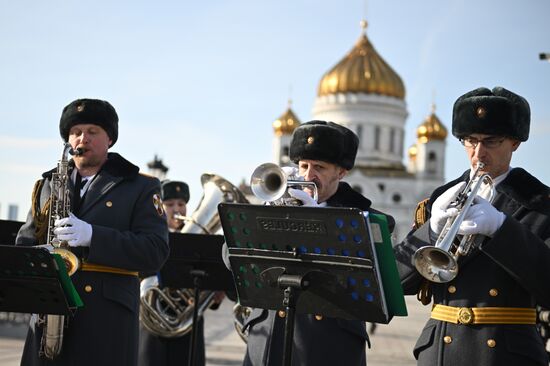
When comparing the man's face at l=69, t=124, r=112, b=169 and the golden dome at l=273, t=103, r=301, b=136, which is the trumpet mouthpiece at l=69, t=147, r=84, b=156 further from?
the golden dome at l=273, t=103, r=301, b=136

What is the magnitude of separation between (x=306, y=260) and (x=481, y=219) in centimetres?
80

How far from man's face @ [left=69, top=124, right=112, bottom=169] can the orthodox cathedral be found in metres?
70.8

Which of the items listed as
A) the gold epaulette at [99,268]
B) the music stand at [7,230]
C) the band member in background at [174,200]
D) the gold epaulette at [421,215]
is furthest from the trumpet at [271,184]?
the band member in background at [174,200]

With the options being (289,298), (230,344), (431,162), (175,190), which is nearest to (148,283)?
(175,190)

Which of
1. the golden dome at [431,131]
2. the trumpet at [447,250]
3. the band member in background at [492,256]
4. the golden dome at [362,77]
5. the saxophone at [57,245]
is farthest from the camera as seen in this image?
the golden dome at [431,131]

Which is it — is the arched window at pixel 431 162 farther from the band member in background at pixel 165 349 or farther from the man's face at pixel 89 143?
the man's face at pixel 89 143

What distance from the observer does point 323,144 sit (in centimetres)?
532

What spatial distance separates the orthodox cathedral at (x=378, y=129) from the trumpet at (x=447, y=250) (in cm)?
7228

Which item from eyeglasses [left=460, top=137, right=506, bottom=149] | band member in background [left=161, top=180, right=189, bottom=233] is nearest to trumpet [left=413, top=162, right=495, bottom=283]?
eyeglasses [left=460, top=137, right=506, bottom=149]

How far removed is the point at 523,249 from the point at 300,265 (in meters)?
1.00

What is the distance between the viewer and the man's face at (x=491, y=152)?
4.55 meters

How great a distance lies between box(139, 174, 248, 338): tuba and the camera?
26.7 ft

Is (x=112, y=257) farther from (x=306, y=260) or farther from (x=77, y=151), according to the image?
(x=306, y=260)

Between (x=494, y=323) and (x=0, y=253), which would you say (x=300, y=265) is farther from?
(x=0, y=253)
